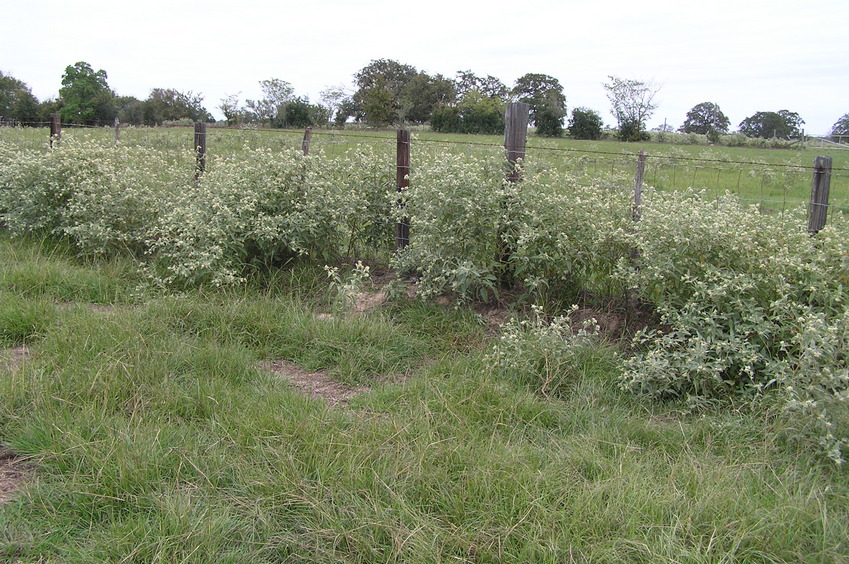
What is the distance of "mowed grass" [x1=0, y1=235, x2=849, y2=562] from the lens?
2545 mm

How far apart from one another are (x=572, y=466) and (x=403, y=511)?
0.86 m

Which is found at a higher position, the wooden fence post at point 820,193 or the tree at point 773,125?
the tree at point 773,125

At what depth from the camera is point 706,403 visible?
3723 millimetres

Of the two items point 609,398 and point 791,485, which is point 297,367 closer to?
point 609,398

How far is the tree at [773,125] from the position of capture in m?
39.9

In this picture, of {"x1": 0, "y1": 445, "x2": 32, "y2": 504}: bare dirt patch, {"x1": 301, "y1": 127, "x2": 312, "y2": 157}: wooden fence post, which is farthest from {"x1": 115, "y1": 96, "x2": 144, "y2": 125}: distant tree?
{"x1": 0, "y1": 445, "x2": 32, "y2": 504}: bare dirt patch

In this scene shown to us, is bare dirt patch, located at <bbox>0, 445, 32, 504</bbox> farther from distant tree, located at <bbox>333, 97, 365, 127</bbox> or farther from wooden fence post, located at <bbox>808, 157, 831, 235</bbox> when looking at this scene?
distant tree, located at <bbox>333, 97, 365, 127</bbox>

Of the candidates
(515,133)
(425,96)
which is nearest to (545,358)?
(515,133)

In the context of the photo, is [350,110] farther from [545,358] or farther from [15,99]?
[545,358]

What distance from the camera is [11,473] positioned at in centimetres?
307

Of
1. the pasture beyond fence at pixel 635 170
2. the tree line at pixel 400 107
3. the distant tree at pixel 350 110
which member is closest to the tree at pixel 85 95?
the tree line at pixel 400 107

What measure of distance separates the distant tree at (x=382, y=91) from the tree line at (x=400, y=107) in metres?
0.07

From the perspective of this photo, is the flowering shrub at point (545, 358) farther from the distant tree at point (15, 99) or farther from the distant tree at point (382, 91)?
the distant tree at point (15, 99)

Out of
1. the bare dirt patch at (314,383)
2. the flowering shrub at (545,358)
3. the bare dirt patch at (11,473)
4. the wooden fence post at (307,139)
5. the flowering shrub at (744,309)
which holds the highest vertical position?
the wooden fence post at (307,139)
